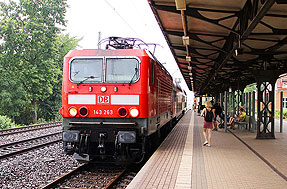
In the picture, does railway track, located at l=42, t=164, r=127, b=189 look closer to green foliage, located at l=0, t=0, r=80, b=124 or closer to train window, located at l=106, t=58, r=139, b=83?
train window, located at l=106, t=58, r=139, b=83

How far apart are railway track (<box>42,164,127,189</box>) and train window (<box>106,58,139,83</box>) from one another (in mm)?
2276

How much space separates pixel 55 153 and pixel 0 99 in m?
18.7

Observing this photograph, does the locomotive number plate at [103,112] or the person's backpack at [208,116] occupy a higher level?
the locomotive number plate at [103,112]

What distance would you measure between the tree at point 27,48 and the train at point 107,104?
64.4 feet

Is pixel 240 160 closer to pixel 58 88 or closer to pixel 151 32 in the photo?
pixel 151 32

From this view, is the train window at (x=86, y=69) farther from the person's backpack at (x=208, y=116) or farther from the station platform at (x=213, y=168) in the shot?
the person's backpack at (x=208, y=116)

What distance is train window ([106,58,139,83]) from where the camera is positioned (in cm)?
710

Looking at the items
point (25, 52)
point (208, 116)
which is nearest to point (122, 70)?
point (208, 116)

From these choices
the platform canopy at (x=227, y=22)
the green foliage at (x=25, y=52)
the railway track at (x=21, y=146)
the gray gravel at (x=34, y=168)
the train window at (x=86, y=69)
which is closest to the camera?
the gray gravel at (x=34, y=168)

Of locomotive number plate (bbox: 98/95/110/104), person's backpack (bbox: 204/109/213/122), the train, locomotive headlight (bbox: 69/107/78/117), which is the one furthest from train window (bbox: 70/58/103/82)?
person's backpack (bbox: 204/109/213/122)

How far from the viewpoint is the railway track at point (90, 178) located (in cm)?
597

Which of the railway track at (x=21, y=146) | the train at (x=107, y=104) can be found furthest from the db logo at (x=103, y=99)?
the railway track at (x=21, y=146)

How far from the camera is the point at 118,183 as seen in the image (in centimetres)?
632

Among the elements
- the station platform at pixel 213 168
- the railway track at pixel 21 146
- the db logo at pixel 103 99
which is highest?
the db logo at pixel 103 99
